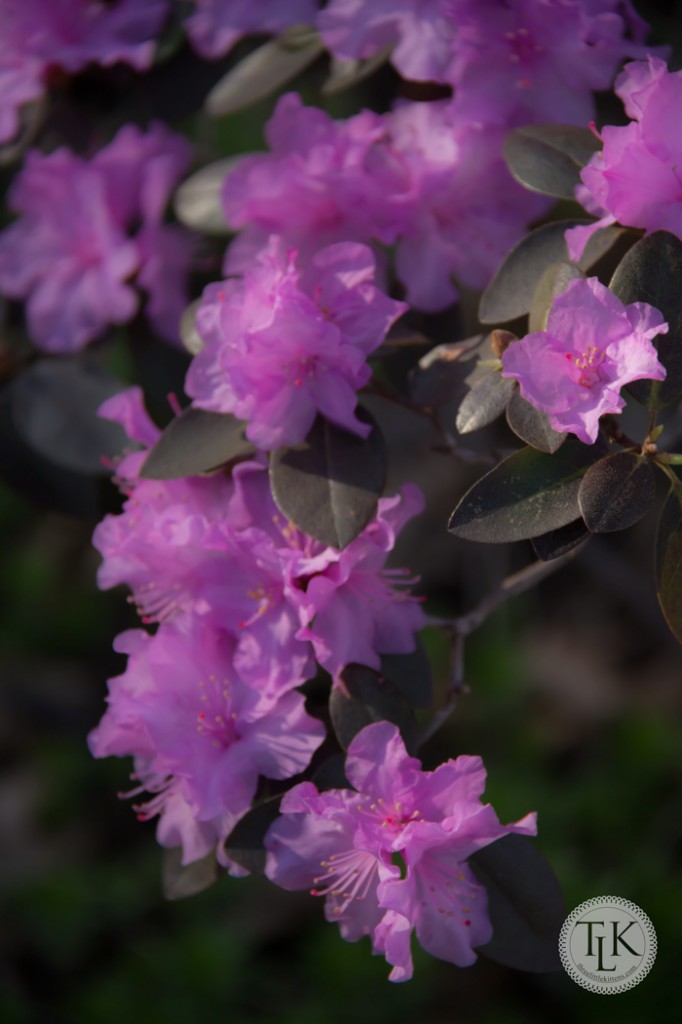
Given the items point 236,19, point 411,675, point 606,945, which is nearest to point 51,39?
point 236,19

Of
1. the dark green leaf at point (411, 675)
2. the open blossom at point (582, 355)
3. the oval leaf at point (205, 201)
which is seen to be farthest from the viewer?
the oval leaf at point (205, 201)

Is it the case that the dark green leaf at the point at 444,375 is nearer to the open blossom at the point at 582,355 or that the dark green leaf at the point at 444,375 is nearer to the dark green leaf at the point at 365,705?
the open blossom at the point at 582,355

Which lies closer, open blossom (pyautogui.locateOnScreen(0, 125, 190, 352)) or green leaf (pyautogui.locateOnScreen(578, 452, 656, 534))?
green leaf (pyautogui.locateOnScreen(578, 452, 656, 534))

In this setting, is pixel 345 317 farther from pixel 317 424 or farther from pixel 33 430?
pixel 33 430

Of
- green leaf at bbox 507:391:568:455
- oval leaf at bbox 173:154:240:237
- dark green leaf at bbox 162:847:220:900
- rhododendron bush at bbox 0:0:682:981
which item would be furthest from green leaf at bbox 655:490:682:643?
oval leaf at bbox 173:154:240:237

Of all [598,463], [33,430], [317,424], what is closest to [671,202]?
[598,463]

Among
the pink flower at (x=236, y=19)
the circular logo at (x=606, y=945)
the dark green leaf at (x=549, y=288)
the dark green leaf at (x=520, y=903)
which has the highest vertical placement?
the pink flower at (x=236, y=19)

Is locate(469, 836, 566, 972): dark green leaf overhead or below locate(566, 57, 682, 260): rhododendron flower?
below

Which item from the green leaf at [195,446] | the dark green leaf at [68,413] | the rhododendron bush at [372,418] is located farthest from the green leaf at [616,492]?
the dark green leaf at [68,413]

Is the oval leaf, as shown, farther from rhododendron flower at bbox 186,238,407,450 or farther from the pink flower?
rhododendron flower at bbox 186,238,407,450
